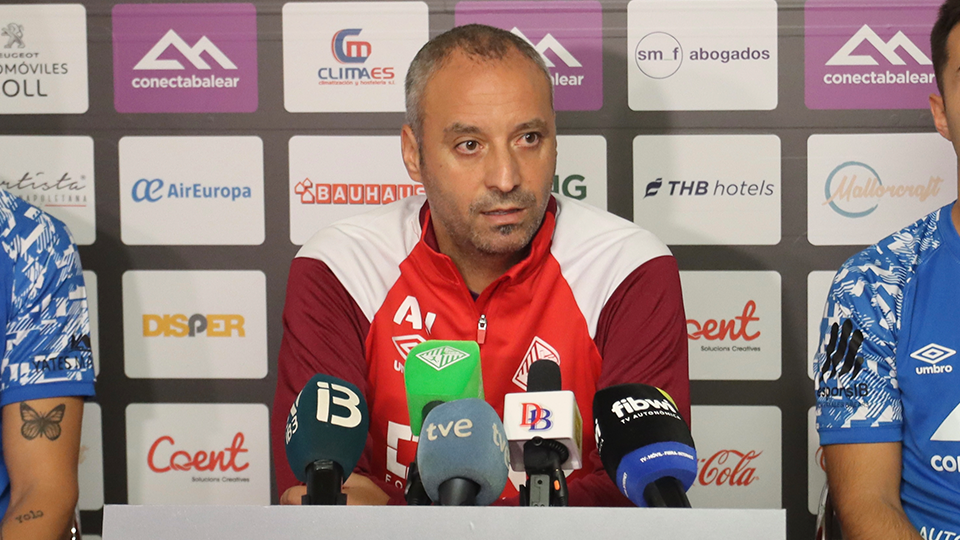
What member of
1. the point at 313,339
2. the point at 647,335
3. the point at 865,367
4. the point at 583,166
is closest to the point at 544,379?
the point at 647,335

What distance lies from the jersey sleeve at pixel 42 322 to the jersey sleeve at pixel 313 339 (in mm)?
464

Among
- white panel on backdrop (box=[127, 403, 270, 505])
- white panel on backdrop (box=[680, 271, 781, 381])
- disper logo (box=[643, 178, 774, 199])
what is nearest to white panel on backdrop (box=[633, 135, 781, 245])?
disper logo (box=[643, 178, 774, 199])

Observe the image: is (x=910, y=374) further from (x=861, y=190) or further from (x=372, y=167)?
(x=372, y=167)

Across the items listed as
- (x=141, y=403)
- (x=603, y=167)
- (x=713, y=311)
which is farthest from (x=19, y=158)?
(x=713, y=311)

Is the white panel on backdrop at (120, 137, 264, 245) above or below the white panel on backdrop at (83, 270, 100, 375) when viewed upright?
above

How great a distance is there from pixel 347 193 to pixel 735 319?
3.52ft

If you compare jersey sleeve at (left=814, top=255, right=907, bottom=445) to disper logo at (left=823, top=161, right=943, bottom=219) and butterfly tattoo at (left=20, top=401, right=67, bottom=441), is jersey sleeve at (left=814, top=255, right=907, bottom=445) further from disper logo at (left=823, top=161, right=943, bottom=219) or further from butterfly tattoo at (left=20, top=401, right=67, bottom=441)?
butterfly tattoo at (left=20, top=401, right=67, bottom=441)

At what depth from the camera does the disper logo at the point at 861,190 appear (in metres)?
2.20

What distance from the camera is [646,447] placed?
2.74 feet

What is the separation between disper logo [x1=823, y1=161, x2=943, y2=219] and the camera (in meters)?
2.20

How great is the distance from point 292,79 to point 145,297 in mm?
708

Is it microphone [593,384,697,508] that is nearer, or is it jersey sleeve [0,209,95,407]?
microphone [593,384,697,508]

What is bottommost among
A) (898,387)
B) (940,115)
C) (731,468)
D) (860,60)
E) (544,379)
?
(731,468)

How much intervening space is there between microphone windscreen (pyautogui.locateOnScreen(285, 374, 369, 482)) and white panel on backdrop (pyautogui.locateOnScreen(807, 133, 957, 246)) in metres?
1.65
